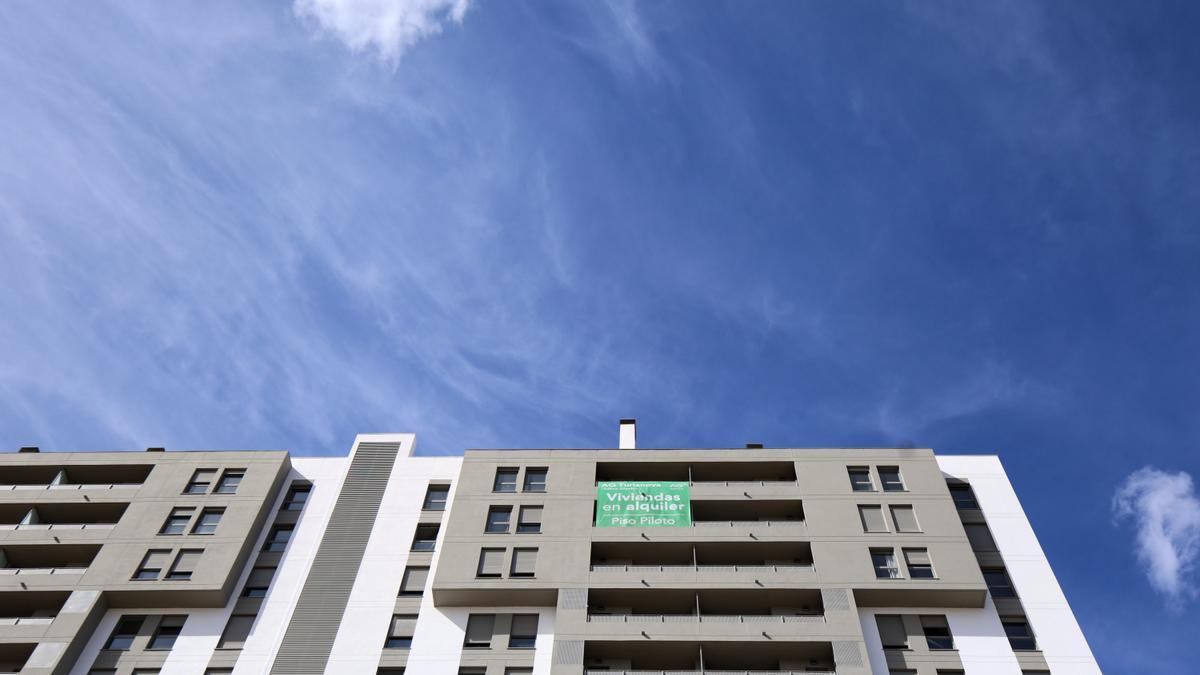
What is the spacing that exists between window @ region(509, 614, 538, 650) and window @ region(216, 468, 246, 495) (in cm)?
1929

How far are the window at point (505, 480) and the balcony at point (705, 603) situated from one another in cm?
887

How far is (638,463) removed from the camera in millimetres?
52188

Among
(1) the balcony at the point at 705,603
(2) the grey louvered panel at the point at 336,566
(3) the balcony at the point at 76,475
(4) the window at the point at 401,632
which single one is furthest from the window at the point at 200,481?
(1) the balcony at the point at 705,603

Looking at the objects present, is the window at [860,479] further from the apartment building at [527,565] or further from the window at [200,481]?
the window at [200,481]

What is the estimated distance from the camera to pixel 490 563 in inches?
1810

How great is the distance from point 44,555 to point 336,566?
1648 cm

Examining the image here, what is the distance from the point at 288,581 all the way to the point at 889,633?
1229 inches

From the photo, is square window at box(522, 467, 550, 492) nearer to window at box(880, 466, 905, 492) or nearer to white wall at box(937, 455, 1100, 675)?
window at box(880, 466, 905, 492)

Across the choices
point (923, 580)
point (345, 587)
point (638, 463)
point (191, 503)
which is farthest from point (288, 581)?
point (923, 580)

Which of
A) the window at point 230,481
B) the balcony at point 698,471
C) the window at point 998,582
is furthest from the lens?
the balcony at point 698,471

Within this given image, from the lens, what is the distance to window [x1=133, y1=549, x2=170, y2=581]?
151 ft

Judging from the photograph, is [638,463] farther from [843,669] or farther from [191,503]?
[191,503]

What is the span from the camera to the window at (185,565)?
151 ft

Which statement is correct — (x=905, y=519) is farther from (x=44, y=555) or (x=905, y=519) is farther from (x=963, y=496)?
(x=44, y=555)
